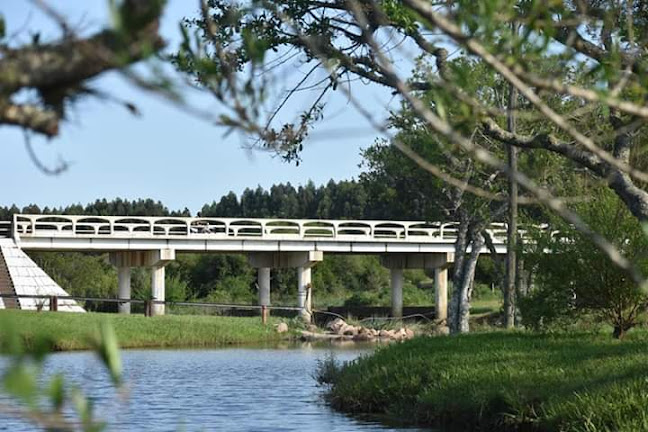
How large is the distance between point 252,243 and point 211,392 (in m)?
33.0

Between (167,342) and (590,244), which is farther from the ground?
(590,244)

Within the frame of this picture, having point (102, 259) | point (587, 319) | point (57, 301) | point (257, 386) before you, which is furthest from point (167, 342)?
point (102, 259)

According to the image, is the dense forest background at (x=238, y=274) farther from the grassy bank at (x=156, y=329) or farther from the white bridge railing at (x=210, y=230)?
the grassy bank at (x=156, y=329)

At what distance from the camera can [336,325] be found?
162 feet

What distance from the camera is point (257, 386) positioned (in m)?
25.6

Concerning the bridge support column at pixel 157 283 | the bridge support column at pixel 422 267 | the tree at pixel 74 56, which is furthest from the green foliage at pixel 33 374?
the bridge support column at pixel 422 267

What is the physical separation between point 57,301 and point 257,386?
19.7 meters

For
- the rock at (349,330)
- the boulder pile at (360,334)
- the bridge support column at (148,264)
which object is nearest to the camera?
the boulder pile at (360,334)

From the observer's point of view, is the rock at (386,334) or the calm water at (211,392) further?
the rock at (386,334)

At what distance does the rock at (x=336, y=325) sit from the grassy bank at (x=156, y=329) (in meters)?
2.90

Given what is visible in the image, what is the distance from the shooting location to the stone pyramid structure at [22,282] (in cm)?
4541

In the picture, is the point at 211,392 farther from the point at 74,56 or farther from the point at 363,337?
the point at 363,337

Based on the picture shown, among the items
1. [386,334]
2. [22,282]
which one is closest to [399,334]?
[386,334]

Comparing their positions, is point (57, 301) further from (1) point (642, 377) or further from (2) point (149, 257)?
(1) point (642, 377)
